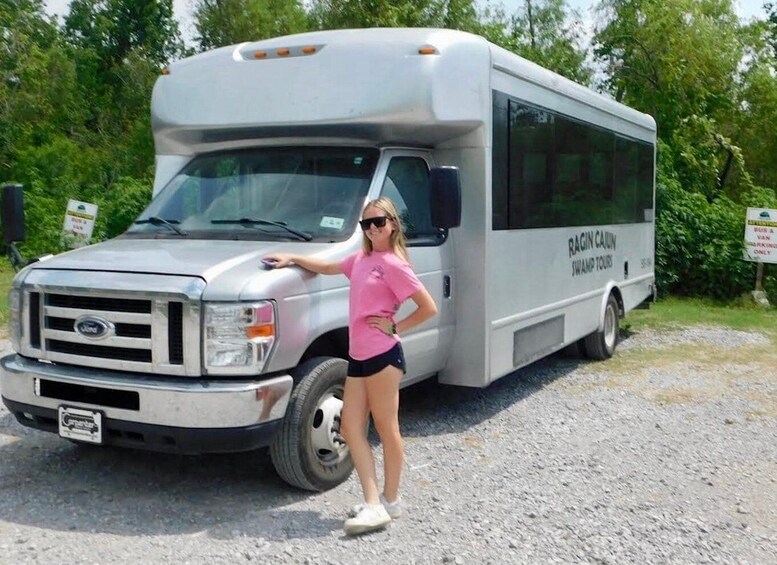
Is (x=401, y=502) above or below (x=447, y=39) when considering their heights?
below

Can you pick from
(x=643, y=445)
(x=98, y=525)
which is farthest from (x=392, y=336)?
(x=643, y=445)

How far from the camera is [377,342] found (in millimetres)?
4844

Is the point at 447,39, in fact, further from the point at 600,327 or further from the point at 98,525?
Answer: the point at 600,327

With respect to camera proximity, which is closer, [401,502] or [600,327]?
[401,502]

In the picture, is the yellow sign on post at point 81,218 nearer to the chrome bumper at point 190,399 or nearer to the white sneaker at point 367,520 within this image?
the chrome bumper at point 190,399

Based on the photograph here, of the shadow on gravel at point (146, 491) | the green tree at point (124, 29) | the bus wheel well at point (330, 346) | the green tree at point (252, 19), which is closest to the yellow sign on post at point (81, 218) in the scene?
the shadow on gravel at point (146, 491)

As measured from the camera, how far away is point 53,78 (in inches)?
1169

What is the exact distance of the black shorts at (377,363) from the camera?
4859 millimetres

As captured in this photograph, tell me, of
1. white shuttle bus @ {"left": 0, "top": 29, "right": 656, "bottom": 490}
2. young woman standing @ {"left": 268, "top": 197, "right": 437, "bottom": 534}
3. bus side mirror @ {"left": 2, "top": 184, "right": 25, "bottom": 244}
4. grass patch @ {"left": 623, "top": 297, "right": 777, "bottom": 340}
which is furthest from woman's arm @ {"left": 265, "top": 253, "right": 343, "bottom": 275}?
grass patch @ {"left": 623, "top": 297, "right": 777, "bottom": 340}

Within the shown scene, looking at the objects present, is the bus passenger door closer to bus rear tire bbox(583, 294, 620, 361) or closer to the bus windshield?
the bus windshield

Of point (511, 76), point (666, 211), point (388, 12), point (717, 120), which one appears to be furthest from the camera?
point (388, 12)

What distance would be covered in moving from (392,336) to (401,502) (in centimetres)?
115

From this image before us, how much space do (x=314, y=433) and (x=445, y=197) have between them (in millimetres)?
1744

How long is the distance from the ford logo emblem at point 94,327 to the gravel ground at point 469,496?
1.02 metres
